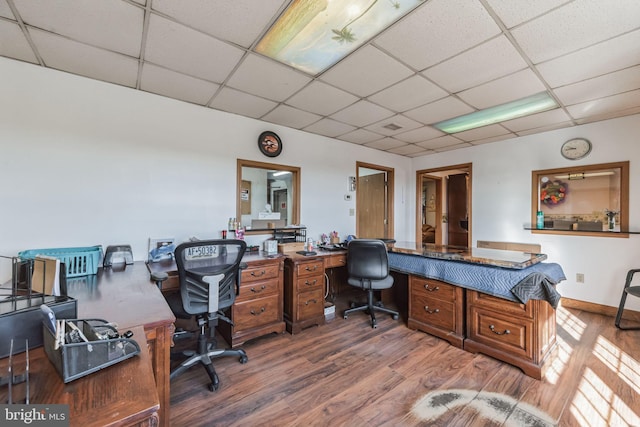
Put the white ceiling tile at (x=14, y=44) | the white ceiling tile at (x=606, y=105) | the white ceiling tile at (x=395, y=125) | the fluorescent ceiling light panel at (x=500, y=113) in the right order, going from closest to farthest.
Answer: the white ceiling tile at (x=14, y=44)
the white ceiling tile at (x=606, y=105)
the fluorescent ceiling light panel at (x=500, y=113)
the white ceiling tile at (x=395, y=125)

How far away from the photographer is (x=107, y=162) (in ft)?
8.02

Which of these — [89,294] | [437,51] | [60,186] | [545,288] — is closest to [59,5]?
[60,186]

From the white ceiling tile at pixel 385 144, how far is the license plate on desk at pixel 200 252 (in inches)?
119

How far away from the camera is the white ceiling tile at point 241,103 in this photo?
105 inches

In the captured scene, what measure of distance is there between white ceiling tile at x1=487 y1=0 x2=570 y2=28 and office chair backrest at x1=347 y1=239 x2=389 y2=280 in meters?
2.05

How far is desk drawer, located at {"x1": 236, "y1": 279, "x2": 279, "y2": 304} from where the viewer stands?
2516 millimetres

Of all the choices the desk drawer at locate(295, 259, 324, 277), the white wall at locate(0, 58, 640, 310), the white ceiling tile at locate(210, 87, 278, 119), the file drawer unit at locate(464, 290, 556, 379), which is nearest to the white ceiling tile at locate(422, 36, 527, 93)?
the white ceiling tile at locate(210, 87, 278, 119)

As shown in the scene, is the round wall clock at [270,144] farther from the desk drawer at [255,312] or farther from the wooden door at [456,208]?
the wooden door at [456,208]

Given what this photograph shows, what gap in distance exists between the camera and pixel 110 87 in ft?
8.04

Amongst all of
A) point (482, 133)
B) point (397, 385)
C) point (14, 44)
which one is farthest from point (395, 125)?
point (14, 44)

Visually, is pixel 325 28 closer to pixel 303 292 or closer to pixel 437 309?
pixel 303 292

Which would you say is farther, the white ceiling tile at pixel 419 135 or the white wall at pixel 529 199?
the white ceiling tile at pixel 419 135

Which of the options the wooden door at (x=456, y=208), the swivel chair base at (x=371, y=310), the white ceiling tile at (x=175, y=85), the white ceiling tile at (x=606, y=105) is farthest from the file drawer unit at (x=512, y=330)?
the wooden door at (x=456, y=208)

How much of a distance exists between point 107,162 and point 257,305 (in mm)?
1929
